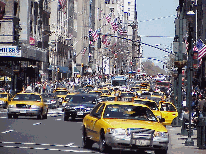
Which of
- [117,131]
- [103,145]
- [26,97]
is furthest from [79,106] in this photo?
[117,131]

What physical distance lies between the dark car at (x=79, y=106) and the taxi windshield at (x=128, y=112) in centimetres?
1563

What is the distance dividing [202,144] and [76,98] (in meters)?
16.4

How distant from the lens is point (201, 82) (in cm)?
6494

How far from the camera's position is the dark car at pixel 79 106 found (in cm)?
3259

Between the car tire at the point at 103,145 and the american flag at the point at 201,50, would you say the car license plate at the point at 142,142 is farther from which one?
the american flag at the point at 201,50

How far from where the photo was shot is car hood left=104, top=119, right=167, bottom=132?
50.0ft

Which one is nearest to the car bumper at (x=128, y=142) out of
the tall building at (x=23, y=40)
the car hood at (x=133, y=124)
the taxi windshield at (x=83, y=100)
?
the car hood at (x=133, y=124)

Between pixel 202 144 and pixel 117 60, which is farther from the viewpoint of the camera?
pixel 117 60

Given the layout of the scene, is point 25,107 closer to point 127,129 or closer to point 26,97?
point 26,97

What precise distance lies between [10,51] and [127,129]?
45.0 metres

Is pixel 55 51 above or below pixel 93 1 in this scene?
below

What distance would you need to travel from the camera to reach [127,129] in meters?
15.1

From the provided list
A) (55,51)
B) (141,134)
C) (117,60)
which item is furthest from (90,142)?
(117,60)

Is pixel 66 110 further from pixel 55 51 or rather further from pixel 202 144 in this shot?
pixel 55 51
